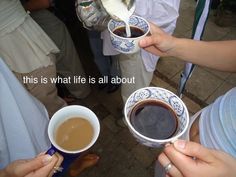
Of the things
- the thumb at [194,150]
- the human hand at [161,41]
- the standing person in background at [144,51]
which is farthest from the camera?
the standing person in background at [144,51]

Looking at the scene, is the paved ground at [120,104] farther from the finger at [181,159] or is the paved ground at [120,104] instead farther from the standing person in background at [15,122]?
the finger at [181,159]

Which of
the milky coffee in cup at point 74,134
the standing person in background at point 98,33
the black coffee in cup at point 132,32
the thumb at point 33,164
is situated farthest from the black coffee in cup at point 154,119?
the standing person in background at point 98,33

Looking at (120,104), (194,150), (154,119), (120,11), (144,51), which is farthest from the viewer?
(120,104)

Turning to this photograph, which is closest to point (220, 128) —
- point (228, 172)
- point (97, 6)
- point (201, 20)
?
point (228, 172)

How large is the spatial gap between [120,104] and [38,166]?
1.70 meters

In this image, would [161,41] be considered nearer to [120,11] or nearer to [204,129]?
[120,11]

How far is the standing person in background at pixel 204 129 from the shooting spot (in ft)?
2.46

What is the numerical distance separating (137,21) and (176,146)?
0.71 meters

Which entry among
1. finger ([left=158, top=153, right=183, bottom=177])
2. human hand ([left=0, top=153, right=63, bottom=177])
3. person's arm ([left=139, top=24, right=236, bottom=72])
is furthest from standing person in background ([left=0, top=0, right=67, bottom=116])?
finger ([left=158, top=153, right=183, bottom=177])

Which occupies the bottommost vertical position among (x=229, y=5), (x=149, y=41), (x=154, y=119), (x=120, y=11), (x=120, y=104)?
(x=120, y=104)

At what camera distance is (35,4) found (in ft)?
6.15

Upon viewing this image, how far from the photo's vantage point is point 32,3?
6.12 feet

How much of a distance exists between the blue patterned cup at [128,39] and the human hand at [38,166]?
22.6 inches

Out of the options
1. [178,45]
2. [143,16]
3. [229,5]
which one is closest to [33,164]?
[178,45]
